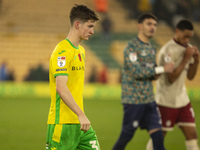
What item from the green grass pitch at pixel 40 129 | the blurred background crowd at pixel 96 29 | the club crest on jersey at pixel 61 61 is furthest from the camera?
the blurred background crowd at pixel 96 29

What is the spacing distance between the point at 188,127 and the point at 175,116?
0.78 feet

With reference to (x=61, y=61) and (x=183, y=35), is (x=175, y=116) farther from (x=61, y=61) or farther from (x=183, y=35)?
(x=61, y=61)

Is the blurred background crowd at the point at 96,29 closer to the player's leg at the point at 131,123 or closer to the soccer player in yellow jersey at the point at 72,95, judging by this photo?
the player's leg at the point at 131,123

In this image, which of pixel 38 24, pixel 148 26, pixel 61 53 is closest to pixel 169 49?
pixel 148 26

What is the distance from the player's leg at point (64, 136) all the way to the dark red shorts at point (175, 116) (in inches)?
98.2

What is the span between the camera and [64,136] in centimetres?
379

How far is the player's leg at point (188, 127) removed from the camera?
5.89 m

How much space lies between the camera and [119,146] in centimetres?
562

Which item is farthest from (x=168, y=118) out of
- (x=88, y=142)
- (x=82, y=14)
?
(x=82, y=14)

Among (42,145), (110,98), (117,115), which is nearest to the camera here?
(42,145)

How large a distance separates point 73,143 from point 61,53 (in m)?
0.82

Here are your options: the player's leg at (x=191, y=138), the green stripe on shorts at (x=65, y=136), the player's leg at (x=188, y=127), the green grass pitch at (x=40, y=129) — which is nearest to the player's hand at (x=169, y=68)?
the player's leg at (x=188, y=127)

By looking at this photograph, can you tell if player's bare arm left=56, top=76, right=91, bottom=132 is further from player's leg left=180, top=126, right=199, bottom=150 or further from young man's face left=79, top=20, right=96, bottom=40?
player's leg left=180, top=126, right=199, bottom=150

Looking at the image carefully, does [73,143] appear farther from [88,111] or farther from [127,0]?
[127,0]
